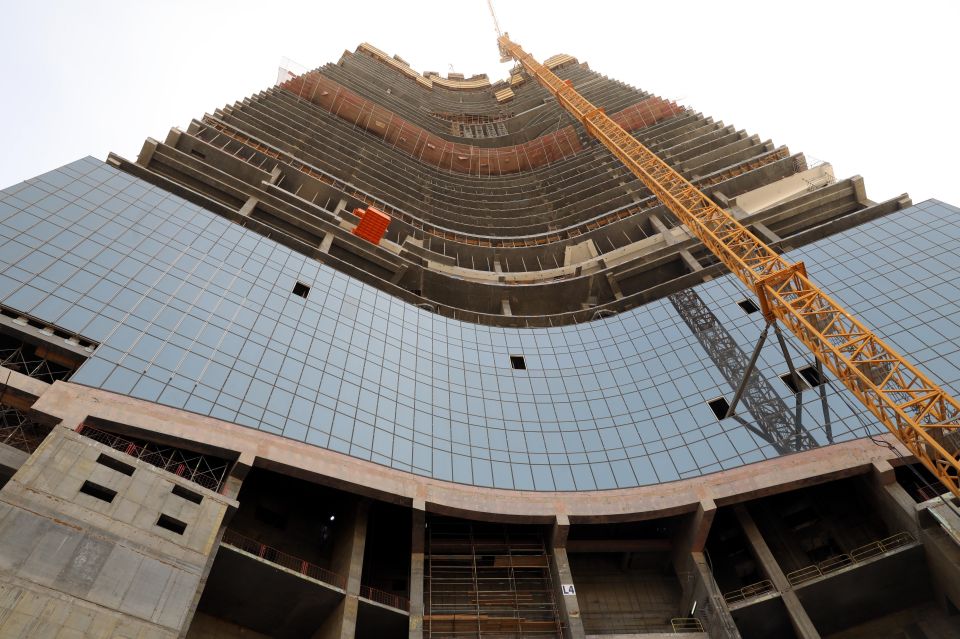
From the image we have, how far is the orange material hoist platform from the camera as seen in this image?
45.5 metres

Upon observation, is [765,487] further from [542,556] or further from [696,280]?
[696,280]

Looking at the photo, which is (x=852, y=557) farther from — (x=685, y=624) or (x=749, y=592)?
(x=685, y=624)

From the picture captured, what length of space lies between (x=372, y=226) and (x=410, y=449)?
2280 cm

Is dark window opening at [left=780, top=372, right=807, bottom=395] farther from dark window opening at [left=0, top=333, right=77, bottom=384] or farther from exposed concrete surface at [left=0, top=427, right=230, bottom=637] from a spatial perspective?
dark window opening at [left=0, top=333, right=77, bottom=384]

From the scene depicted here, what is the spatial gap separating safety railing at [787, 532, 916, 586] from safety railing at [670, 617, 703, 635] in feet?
14.3

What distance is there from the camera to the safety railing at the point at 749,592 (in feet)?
82.7

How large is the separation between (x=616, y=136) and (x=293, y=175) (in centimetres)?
3376

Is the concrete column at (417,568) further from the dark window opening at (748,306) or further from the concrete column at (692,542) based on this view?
the dark window opening at (748,306)

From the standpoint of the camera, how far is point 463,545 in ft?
86.9

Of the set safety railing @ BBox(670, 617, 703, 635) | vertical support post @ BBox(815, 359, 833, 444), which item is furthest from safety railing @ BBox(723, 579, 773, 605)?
vertical support post @ BBox(815, 359, 833, 444)

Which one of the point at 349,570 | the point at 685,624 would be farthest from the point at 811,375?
the point at 349,570

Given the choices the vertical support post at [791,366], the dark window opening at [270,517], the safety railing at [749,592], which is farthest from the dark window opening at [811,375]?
the dark window opening at [270,517]

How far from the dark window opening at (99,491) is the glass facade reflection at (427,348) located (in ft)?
16.0

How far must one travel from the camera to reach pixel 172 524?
19.5 m
